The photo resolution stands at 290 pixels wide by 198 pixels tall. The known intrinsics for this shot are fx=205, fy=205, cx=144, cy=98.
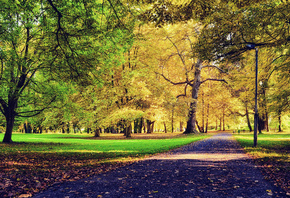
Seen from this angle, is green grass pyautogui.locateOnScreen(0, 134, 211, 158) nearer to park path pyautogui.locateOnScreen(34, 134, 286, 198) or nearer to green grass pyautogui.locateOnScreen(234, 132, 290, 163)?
park path pyautogui.locateOnScreen(34, 134, 286, 198)

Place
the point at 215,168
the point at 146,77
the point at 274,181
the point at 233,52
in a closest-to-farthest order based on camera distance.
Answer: the point at 274,181 < the point at 215,168 < the point at 233,52 < the point at 146,77

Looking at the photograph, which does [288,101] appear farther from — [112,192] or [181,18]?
[112,192]

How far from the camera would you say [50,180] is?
18.3ft

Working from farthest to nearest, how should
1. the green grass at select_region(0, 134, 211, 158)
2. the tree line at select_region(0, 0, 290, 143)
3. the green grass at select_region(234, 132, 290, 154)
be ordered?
1. the green grass at select_region(234, 132, 290, 154)
2. the green grass at select_region(0, 134, 211, 158)
3. the tree line at select_region(0, 0, 290, 143)

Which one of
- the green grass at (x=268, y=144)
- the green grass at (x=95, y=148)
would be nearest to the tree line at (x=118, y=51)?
the green grass at (x=268, y=144)

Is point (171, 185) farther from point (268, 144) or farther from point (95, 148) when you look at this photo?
point (268, 144)

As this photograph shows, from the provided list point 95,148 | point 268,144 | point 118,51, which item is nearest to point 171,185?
point 95,148

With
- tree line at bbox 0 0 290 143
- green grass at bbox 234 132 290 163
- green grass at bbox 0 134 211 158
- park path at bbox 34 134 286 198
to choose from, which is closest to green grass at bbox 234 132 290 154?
green grass at bbox 234 132 290 163

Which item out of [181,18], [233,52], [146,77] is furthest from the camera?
[146,77]

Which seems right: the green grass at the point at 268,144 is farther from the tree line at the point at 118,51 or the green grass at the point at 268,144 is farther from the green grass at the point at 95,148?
the green grass at the point at 95,148

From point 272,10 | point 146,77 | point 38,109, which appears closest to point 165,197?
point 272,10

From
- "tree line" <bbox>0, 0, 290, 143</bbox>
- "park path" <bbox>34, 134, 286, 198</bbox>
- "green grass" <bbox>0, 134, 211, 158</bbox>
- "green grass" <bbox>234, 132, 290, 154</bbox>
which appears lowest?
"green grass" <bbox>234, 132, 290, 154</bbox>

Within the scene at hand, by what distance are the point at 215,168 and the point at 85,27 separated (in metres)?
7.74

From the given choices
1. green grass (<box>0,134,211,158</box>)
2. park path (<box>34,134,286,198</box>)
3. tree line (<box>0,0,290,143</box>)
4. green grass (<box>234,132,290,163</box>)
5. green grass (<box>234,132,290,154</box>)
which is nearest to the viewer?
park path (<box>34,134,286,198</box>)
